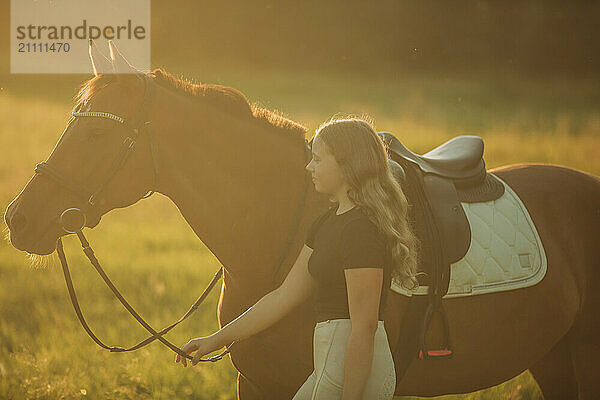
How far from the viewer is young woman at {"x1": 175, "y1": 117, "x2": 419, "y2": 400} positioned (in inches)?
83.0

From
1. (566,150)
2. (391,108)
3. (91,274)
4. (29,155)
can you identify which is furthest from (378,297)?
(391,108)

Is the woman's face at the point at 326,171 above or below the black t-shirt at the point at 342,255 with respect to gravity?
above

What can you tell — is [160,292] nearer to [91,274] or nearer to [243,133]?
[91,274]

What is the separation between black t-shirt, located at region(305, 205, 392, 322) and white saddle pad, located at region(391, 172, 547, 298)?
0.86 meters

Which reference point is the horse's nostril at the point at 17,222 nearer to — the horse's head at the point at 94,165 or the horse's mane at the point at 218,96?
the horse's head at the point at 94,165

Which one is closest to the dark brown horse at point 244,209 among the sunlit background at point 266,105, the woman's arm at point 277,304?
the woman's arm at point 277,304

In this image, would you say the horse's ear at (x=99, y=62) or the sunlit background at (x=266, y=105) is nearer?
the horse's ear at (x=99, y=62)

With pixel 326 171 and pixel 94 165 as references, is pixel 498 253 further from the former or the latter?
pixel 94 165

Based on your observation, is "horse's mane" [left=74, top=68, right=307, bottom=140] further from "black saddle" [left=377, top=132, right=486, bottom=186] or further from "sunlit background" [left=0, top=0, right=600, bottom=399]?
"black saddle" [left=377, top=132, right=486, bottom=186]

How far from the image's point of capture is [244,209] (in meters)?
2.88

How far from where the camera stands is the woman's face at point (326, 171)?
223cm

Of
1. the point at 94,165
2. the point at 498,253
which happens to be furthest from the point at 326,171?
the point at 498,253

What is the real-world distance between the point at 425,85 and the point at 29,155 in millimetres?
10352

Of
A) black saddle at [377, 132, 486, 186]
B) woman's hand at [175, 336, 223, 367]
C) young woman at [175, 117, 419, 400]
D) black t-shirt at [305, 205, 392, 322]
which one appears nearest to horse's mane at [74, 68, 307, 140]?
black saddle at [377, 132, 486, 186]
